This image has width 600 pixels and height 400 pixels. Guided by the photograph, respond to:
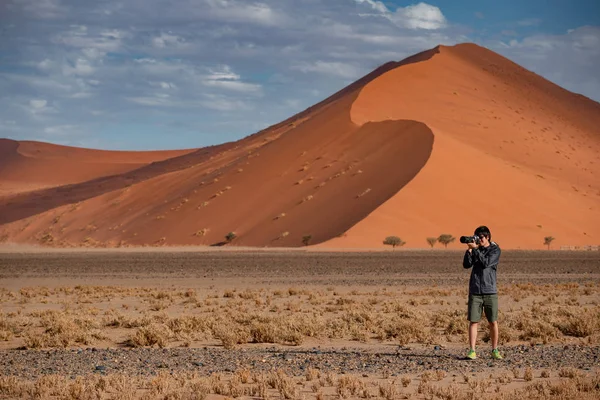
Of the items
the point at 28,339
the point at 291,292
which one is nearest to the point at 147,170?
the point at 291,292

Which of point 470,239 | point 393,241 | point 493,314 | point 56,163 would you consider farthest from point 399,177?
point 56,163

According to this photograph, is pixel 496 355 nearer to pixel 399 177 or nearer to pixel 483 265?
pixel 483 265

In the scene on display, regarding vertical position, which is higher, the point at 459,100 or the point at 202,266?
the point at 459,100

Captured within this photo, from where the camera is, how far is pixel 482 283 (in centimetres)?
1151

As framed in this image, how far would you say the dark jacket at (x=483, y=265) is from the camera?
37.5 ft

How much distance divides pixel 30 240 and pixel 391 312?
71.8m

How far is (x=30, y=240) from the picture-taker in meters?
84.4

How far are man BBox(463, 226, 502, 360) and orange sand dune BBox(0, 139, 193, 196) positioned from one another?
5259 inches

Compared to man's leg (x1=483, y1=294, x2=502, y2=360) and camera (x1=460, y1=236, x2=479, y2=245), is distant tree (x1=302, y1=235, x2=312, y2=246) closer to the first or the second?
man's leg (x1=483, y1=294, x2=502, y2=360)

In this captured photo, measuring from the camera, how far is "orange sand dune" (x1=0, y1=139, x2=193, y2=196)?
149m

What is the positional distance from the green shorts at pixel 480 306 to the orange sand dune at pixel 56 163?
13358 cm

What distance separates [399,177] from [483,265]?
51.6 metres

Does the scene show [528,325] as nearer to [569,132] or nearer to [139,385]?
[139,385]

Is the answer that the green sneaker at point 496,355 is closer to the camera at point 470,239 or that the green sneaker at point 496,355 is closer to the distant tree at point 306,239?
the camera at point 470,239
